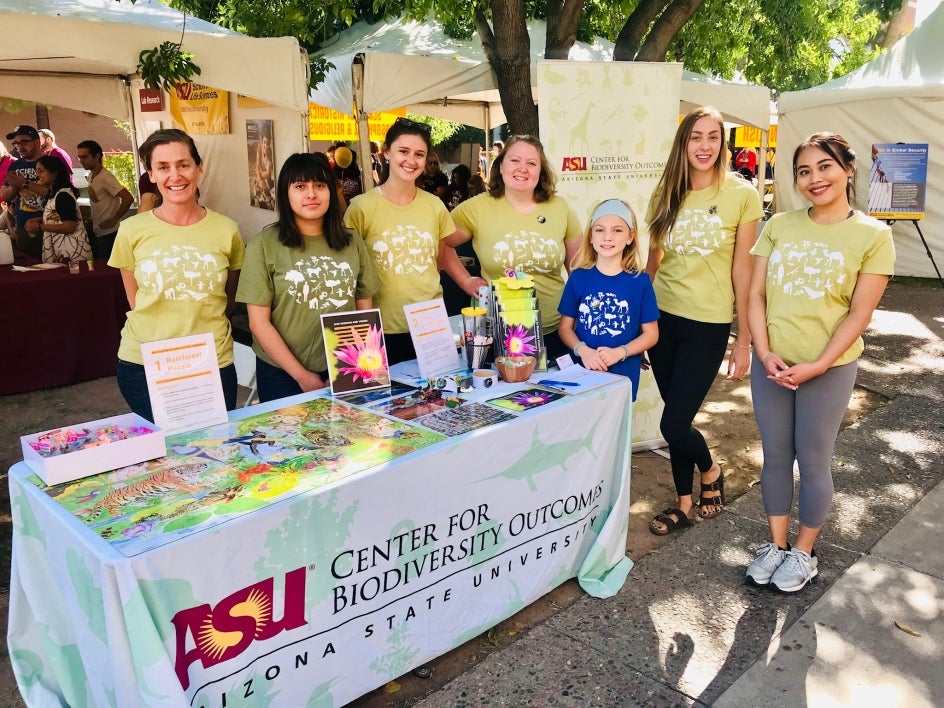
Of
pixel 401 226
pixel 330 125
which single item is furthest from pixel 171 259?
pixel 330 125

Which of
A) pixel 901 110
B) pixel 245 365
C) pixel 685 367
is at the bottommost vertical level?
pixel 245 365

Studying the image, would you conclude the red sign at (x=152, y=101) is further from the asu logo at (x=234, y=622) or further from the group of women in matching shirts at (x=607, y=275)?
the asu logo at (x=234, y=622)

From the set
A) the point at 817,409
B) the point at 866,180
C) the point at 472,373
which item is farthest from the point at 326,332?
the point at 866,180

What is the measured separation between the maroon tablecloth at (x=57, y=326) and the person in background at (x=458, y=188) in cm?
443

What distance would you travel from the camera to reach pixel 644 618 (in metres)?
2.86

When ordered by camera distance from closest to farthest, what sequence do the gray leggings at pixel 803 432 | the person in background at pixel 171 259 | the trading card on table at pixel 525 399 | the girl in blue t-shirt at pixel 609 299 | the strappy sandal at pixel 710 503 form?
the person in background at pixel 171 259
the trading card on table at pixel 525 399
the gray leggings at pixel 803 432
the girl in blue t-shirt at pixel 609 299
the strappy sandal at pixel 710 503

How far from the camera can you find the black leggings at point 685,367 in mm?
3215

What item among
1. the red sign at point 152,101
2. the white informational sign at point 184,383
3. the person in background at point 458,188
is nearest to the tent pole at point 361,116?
the red sign at point 152,101

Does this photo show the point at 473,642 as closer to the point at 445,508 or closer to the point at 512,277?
the point at 445,508

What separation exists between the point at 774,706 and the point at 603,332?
143 centimetres

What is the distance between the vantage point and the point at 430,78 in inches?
275

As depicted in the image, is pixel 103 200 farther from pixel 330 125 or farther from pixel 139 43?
pixel 139 43

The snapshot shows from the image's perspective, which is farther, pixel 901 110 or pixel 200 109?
pixel 901 110

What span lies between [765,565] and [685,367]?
0.84 m
